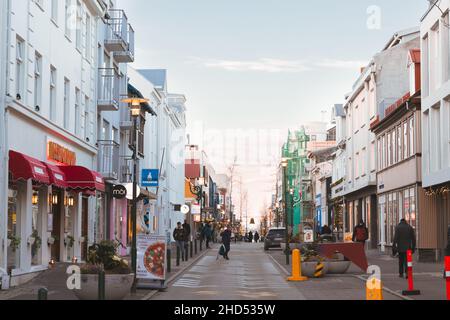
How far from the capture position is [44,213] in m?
25.7

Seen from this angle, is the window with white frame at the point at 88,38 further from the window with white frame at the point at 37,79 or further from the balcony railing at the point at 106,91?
the window with white frame at the point at 37,79

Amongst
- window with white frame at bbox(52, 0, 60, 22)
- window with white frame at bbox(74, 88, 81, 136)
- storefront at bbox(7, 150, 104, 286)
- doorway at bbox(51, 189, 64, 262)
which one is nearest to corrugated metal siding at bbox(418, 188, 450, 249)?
storefront at bbox(7, 150, 104, 286)

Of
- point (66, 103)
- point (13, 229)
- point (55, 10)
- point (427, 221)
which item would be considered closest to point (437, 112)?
point (427, 221)

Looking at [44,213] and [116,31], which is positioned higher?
[116,31]

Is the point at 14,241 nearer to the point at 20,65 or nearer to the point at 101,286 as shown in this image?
the point at 20,65

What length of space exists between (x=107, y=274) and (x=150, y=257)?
339 centimetres

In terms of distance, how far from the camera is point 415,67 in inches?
1483

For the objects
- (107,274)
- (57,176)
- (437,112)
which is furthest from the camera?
(437,112)

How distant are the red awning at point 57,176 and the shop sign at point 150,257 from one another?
4.14 m

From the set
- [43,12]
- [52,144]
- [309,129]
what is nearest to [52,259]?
[52,144]

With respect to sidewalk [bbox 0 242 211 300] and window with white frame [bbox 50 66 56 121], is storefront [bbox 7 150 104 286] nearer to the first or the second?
sidewalk [bbox 0 242 211 300]

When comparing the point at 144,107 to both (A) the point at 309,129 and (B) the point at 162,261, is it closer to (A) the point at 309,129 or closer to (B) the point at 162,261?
(B) the point at 162,261

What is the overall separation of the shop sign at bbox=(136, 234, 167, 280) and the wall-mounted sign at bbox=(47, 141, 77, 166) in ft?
19.6

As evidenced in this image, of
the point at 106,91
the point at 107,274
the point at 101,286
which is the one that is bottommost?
the point at 101,286
